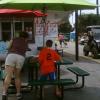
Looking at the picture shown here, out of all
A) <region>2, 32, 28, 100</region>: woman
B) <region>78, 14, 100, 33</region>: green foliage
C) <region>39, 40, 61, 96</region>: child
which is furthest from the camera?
<region>78, 14, 100, 33</region>: green foliage

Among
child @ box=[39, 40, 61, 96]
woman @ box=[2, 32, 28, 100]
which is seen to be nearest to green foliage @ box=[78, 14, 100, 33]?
child @ box=[39, 40, 61, 96]

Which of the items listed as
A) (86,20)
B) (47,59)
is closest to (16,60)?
(47,59)

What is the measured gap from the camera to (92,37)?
25.8 metres

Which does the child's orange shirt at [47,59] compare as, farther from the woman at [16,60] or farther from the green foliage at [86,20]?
the green foliage at [86,20]

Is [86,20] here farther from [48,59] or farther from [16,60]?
[16,60]

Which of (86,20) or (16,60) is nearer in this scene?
(16,60)

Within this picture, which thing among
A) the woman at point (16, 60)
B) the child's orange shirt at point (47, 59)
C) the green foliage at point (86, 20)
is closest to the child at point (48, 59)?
the child's orange shirt at point (47, 59)

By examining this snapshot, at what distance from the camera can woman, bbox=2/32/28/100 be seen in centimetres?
970

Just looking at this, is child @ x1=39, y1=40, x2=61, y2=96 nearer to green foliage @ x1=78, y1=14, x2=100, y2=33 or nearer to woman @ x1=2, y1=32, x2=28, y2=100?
woman @ x1=2, y1=32, x2=28, y2=100

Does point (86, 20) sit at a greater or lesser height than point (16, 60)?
greater

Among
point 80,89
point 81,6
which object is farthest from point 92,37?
point 81,6

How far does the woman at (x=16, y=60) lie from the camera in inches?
382

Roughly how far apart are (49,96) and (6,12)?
4.39m

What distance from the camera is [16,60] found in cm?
972
